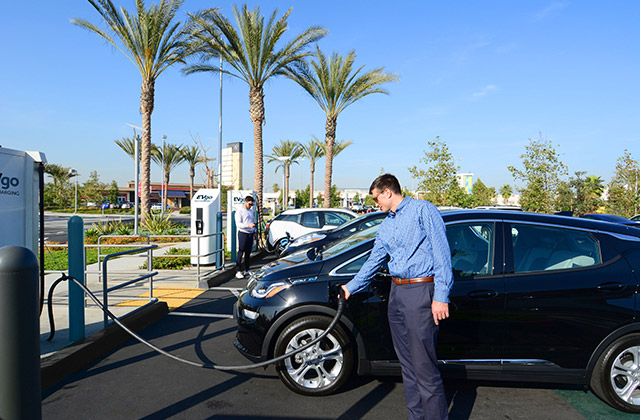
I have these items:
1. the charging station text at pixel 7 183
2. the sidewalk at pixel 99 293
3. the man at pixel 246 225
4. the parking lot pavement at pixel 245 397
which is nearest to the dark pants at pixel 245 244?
the man at pixel 246 225

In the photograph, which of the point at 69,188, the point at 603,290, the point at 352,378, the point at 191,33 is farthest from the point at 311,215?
the point at 69,188

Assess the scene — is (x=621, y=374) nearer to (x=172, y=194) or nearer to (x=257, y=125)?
(x=257, y=125)

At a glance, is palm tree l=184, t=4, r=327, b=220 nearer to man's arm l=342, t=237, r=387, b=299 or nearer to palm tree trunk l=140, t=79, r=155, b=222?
palm tree trunk l=140, t=79, r=155, b=222

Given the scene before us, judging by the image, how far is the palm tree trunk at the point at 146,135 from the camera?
1977cm

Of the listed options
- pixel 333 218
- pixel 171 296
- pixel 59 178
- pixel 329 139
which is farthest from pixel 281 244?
pixel 59 178

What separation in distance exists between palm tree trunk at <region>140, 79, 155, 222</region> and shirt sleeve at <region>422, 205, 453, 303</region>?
1896 cm

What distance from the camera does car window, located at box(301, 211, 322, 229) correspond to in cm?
1263

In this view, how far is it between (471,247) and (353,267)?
107cm

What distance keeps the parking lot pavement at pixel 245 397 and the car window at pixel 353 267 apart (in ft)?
3.60

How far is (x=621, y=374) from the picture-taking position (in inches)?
136

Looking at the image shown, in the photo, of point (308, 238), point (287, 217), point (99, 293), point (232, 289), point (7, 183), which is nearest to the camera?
point (7, 183)

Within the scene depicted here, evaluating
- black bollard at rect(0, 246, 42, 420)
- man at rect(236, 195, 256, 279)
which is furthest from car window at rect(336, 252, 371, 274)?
man at rect(236, 195, 256, 279)

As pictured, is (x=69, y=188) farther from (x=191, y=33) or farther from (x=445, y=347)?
(x=445, y=347)

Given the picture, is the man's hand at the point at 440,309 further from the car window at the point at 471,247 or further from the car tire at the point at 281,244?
the car tire at the point at 281,244
